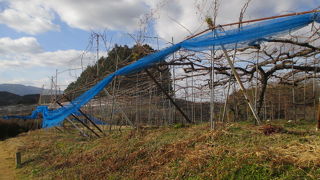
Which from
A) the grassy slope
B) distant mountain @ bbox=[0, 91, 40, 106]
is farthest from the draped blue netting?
distant mountain @ bbox=[0, 91, 40, 106]

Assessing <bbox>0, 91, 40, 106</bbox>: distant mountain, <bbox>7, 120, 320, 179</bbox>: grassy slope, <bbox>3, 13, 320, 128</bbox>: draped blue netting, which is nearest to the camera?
<bbox>7, 120, 320, 179</bbox>: grassy slope

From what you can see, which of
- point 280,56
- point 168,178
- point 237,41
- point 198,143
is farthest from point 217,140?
point 280,56

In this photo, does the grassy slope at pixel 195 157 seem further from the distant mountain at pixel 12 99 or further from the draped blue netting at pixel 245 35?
the distant mountain at pixel 12 99

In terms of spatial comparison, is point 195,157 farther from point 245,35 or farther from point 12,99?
point 12,99

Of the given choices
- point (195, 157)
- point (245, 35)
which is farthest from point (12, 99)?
point (245, 35)

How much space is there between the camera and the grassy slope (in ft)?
9.61

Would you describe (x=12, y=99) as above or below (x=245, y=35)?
below

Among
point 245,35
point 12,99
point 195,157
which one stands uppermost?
point 245,35

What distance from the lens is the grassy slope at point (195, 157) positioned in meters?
2.93

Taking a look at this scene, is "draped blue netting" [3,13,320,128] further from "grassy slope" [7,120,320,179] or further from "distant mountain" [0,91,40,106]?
"distant mountain" [0,91,40,106]

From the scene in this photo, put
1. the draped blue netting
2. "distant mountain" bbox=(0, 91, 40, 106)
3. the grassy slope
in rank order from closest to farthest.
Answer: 1. the grassy slope
2. the draped blue netting
3. "distant mountain" bbox=(0, 91, 40, 106)

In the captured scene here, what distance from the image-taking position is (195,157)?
12.1ft

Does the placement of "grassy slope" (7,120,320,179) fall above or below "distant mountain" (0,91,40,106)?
below

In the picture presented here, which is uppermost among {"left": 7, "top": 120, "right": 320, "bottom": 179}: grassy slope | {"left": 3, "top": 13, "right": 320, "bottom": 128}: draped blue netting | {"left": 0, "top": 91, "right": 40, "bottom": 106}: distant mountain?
{"left": 3, "top": 13, "right": 320, "bottom": 128}: draped blue netting
